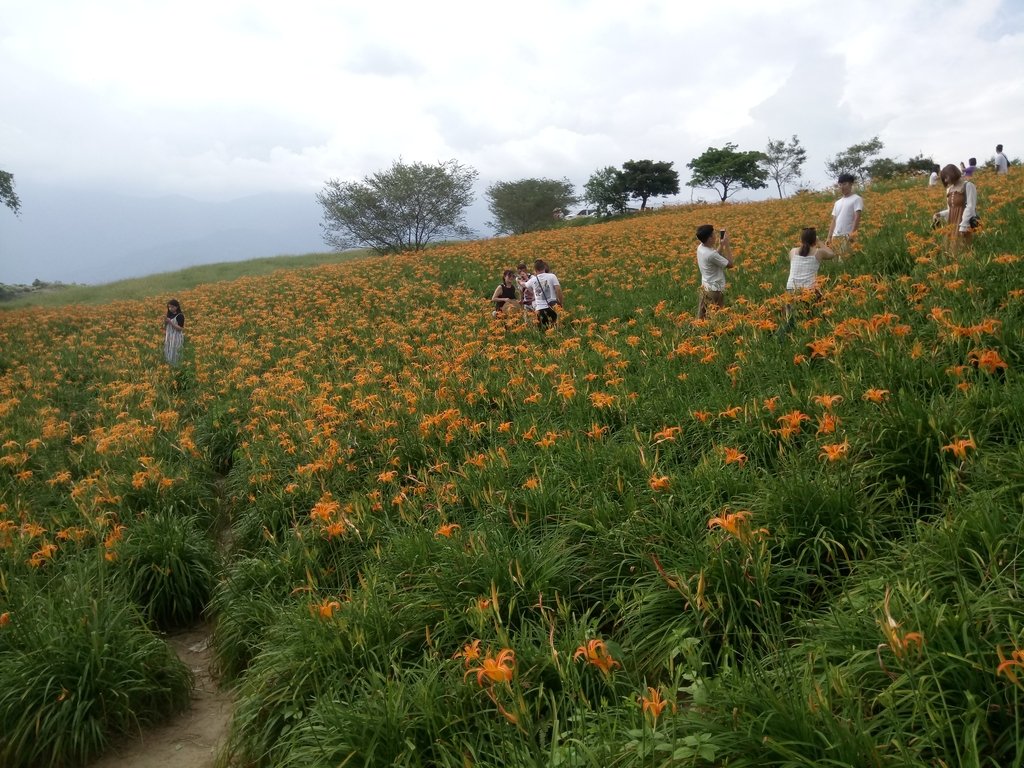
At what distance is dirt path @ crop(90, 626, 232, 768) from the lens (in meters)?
3.14

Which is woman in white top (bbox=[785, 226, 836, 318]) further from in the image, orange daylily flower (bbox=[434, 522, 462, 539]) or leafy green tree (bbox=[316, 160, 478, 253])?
leafy green tree (bbox=[316, 160, 478, 253])

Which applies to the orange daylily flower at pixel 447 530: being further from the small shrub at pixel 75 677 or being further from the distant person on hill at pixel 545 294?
the distant person on hill at pixel 545 294

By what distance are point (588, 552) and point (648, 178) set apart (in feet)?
144

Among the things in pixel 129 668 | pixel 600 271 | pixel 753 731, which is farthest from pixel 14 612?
pixel 600 271

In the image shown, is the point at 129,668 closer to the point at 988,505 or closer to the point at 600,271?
the point at 988,505

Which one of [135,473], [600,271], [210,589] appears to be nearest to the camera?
[210,589]

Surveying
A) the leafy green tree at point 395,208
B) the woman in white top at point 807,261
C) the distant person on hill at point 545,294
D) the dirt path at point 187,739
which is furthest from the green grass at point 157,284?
the dirt path at point 187,739

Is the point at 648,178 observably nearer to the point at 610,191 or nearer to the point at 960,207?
the point at 610,191

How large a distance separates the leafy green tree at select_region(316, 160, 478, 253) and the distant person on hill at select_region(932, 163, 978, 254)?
28038 mm

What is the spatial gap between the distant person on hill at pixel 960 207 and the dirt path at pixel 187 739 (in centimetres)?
783

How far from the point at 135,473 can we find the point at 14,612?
220 cm

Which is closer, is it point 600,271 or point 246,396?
point 246,396

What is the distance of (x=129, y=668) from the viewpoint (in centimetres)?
331

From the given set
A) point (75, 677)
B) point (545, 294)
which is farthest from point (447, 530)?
point (545, 294)
